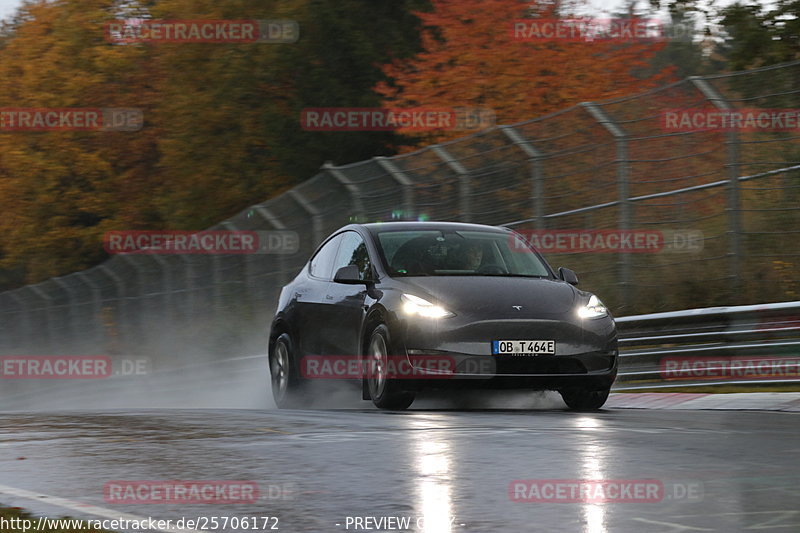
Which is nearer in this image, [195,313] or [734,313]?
[734,313]

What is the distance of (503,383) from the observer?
1165cm

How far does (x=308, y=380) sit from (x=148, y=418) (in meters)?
2.61

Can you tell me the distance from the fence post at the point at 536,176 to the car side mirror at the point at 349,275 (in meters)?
5.63

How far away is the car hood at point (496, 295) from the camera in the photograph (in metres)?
11.7

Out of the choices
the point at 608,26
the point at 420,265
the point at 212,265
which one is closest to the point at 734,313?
the point at 420,265

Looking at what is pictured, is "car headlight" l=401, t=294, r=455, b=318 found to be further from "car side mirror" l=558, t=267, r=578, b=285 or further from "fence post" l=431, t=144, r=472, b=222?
"fence post" l=431, t=144, r=472, b=222

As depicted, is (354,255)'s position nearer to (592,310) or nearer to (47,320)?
(592,310)

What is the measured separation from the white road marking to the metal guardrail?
776 centimetres

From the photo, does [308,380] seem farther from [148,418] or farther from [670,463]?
[670,463]

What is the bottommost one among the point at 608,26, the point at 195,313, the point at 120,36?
the point at 195,313

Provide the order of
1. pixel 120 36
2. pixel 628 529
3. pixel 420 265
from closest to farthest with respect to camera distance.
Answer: pixel 628 529, pixel 420 265, pixel 120 36

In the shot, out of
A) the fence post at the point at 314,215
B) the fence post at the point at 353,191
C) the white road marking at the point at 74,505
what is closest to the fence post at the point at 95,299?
the fence post at the point at 314,215

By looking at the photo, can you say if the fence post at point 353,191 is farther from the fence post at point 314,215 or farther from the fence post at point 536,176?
the fence post at point 536,176

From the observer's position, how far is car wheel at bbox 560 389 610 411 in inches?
481
